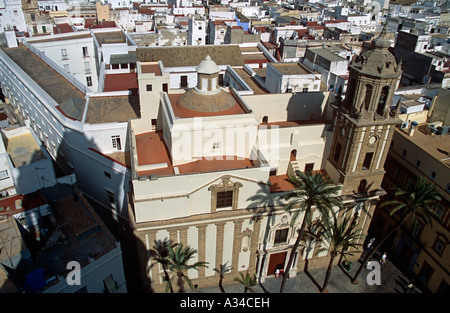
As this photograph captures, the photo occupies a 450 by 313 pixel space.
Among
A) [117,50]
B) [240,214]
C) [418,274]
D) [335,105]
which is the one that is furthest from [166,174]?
[117,50]

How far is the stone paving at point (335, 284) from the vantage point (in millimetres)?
39562

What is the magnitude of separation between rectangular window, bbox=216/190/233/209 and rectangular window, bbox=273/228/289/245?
7.03 m

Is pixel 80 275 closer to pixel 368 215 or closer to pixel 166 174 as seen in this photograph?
pixel 166 174

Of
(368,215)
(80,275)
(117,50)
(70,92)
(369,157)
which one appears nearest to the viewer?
(80,275)

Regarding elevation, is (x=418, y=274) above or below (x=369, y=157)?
below

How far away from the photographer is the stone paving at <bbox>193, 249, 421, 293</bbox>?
3956 centimetres

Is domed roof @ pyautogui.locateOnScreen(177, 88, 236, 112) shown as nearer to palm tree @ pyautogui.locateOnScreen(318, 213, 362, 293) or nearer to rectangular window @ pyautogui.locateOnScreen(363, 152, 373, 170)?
rectangular window @ pyautogui.locateOnScreen(363, 152, 373, 170)

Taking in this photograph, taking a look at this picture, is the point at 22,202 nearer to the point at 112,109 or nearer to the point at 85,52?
the point at 112,109

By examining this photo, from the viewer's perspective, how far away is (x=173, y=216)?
110 feet

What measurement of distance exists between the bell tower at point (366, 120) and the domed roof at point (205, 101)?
11.7 meters

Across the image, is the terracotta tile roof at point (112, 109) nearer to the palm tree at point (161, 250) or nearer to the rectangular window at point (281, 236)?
the palm tree at point (161, 250)

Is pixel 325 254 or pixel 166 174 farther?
pixel 325 254

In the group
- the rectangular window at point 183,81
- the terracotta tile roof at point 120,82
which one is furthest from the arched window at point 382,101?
the terracotta tile roof at point 120,82

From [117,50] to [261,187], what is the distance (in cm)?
4454
